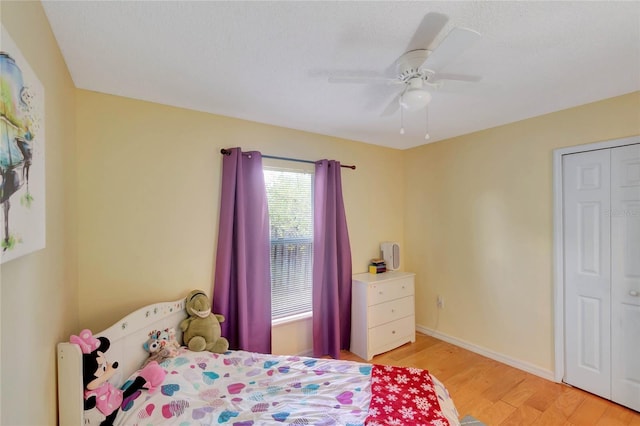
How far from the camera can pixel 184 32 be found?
1408mm

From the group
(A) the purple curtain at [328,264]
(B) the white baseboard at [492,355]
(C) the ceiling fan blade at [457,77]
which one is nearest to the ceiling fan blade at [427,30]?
(C) the ceiling fan blade at [457,77]

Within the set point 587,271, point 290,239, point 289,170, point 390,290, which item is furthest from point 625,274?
point 289,170

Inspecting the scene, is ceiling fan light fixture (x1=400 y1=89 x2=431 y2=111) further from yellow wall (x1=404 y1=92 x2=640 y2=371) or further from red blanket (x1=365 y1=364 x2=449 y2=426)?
yellow wall (x1=404 y1=92 x2=640 y2=371)

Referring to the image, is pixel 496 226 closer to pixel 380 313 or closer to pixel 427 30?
pixel 380 313

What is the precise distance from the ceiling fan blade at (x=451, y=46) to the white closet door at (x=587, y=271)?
6.32 feet

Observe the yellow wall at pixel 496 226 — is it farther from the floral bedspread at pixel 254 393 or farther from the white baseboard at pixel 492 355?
the floral bedspread at pixel 254 393

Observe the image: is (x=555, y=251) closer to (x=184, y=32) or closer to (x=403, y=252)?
(x=403, y=252)

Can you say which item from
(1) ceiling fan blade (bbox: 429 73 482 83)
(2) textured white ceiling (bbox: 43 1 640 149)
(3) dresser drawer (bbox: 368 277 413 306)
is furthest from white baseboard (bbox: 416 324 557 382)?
(1) ceiling fan blade (bbox: 429 73 482 83)

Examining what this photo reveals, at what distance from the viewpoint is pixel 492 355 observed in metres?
2.96

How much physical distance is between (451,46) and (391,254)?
266 centimetres

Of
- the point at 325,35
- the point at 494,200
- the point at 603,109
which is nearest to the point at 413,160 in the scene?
the point at 494,200

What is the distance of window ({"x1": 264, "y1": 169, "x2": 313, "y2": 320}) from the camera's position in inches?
112

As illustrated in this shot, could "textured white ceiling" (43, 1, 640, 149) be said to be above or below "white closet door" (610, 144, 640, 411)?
above

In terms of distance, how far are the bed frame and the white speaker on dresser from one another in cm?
234
